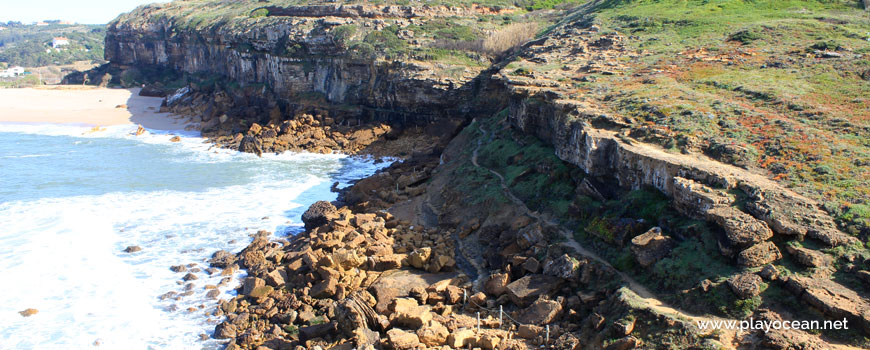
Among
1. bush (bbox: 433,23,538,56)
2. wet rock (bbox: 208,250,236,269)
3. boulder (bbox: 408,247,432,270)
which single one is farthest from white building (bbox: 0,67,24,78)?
boulder (bbox: 408,247,432,270)

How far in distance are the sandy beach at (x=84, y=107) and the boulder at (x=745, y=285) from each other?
140ft

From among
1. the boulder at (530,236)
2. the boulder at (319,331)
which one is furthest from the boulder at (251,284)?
the boulder at (530,236)

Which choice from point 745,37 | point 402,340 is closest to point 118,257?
point 402,340

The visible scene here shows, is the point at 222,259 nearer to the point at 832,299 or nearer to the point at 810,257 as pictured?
the point at 810,257

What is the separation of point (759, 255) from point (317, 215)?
14327 mm

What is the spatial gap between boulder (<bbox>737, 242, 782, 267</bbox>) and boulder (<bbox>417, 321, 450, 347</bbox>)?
6172mm

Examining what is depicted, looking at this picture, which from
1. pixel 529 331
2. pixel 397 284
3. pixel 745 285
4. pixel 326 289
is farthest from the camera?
pixel 397 284

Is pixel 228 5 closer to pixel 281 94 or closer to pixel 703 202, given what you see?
pixel 281 94

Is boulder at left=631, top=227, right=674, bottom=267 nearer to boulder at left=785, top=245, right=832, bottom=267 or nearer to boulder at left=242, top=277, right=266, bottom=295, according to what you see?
boulder at left=785, top=245, right=832, bottom=267

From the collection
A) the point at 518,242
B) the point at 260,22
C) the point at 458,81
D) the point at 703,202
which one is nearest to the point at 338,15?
the point at 260,22

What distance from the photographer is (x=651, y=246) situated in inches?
512

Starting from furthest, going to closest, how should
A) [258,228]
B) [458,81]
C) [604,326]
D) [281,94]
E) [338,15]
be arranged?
[338,15] → [281,94] → [458,81] → [258,228] → [604,326]

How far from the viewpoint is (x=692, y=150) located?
15.4 metres

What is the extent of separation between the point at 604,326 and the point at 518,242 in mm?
4543
